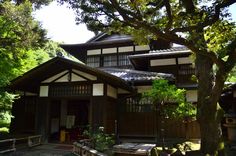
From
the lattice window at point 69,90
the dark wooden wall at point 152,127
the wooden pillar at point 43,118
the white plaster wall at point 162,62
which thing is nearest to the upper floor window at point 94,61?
the white plaster wall at point 162,62

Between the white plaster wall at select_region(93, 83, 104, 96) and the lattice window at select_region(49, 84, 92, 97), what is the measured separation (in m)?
0.34

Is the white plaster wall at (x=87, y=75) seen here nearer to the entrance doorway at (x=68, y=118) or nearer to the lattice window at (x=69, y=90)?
the lattice window at (x=69, y=90)

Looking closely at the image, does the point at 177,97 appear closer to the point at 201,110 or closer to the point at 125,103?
the point at 201,110

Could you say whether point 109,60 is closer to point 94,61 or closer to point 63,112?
point 94,61

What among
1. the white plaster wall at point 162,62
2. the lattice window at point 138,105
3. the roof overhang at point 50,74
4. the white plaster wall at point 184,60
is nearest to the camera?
the roof overhang at point 50,74

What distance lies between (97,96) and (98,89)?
416 mm

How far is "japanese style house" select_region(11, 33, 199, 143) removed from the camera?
14.7m

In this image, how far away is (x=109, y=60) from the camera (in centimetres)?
2167

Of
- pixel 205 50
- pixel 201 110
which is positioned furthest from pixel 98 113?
pixel 205 50

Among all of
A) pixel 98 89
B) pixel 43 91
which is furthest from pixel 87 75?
pixel 43 91

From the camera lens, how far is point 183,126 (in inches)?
630

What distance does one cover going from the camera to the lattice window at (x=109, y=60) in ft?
70.5

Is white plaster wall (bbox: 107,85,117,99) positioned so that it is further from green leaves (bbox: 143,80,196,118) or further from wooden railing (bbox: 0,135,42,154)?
wooden railing (bbox: 0,135,42,154)

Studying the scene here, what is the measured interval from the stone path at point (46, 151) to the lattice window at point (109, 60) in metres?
9.03
